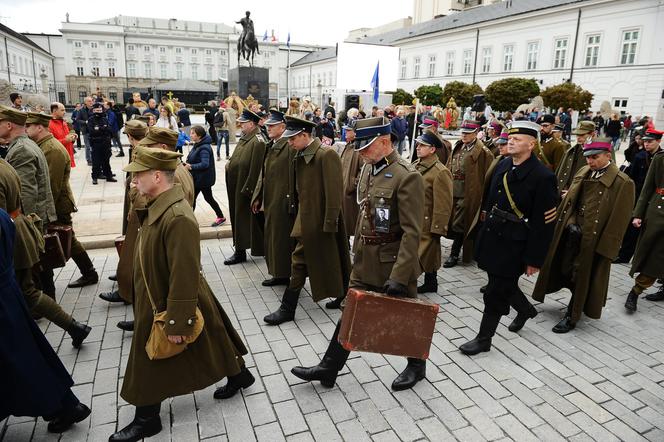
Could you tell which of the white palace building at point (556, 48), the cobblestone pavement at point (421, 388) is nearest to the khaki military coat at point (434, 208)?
the cobblestone pavement at point (421, 388)

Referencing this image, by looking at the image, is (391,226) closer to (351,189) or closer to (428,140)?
(428,140)

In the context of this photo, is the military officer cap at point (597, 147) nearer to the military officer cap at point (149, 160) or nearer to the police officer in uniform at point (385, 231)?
the police officer in uniform at point (385, 231)

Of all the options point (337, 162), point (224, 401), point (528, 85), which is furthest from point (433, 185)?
point (528, 85)

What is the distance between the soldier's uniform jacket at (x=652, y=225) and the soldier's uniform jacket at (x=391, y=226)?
3.57m

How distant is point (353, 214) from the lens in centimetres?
689

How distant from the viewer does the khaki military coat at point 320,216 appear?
4754 mm

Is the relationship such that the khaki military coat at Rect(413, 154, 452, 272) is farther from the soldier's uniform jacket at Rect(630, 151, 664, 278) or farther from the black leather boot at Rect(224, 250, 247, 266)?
the black leather boot at Rect(224, 250, 247, 266)

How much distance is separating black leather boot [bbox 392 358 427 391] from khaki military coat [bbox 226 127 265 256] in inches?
125

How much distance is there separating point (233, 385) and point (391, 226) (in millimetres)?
1725

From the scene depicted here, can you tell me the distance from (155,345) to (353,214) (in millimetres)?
4333

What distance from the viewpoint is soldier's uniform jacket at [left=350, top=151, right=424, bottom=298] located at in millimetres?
3471

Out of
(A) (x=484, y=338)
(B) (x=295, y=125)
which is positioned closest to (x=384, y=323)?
(A) (x=484, y=338)

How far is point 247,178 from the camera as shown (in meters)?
6.46

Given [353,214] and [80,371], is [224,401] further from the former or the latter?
[353,214]
